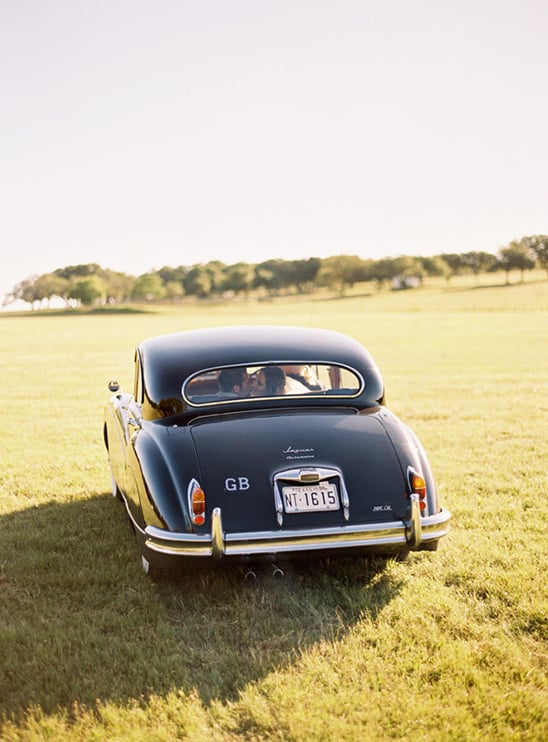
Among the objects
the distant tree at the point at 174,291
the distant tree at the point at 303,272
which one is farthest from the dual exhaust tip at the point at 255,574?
the distant tree at the point at 174,291

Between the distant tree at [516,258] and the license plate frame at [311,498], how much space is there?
4724 inches

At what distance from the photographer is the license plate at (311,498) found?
4280 mm

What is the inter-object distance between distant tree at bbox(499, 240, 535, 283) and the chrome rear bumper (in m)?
120

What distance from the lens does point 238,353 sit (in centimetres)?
534

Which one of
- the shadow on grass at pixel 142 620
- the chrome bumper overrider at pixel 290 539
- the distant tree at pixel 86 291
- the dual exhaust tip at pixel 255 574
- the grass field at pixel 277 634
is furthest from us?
the distant tree at pixel 86 291

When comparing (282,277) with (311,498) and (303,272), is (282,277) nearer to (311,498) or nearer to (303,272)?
(303,272)

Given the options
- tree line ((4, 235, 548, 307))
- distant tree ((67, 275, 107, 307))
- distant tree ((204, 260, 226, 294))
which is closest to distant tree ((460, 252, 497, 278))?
tree line ((4, 235, 548, 307))

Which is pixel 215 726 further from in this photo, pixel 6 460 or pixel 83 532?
pixel 6 460

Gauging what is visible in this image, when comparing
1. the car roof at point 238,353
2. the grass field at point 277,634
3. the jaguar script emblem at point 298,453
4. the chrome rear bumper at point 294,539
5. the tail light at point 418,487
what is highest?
the car roof at point 238,353

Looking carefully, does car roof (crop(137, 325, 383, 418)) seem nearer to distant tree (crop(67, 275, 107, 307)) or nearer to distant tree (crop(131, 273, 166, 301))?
distant tree (crop(67, 275, 107, 307))

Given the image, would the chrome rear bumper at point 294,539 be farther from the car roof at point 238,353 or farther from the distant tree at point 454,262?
the distant tree at point 454,262

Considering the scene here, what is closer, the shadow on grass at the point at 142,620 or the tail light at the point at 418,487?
the shadow on grass at the point at 142,620

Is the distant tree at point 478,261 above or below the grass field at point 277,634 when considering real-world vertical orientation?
above

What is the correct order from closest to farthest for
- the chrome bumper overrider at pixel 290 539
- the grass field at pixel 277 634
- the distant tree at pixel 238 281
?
the grass field at pixel 277 634
the chrome bumper overrider at pixel 290 539
the distant tree at pixel 238 281
